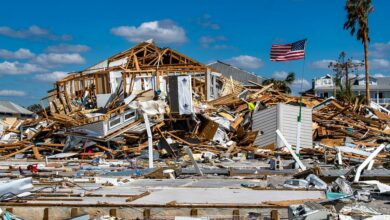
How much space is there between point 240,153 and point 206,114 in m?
3.53

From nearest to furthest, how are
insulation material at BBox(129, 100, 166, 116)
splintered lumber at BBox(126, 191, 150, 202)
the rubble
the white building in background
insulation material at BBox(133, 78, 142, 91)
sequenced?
splintered lumber at BBox(126, 191, 150, 202) → the rubble → insulation material at BBox(129, 100, 166, 116) → insulation material at BBox(133, 78, 142, 91) → the white building in background

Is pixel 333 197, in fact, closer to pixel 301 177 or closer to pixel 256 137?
pixel 301 177

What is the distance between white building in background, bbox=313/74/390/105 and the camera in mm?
71625

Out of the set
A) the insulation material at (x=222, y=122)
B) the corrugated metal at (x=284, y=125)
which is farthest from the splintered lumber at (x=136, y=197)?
the insulation material at (x=222, y=122)

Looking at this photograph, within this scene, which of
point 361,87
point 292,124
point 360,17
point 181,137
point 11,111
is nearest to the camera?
point 292,124

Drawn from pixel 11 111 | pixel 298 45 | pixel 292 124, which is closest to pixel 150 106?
pixel 292 124

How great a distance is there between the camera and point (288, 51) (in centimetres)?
1869

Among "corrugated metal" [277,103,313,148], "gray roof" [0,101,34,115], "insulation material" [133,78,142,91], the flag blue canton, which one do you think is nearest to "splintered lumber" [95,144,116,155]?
"insulation material" [133,78,142,91]

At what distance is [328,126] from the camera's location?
76.9 feet

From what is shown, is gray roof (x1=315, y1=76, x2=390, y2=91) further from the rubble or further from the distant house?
the rubble

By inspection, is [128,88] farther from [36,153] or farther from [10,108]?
[10,108]

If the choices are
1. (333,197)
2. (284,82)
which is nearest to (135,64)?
(333,197)

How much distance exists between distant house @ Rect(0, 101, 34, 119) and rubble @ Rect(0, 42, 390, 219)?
44844mm

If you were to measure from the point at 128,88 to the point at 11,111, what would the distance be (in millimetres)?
53538
